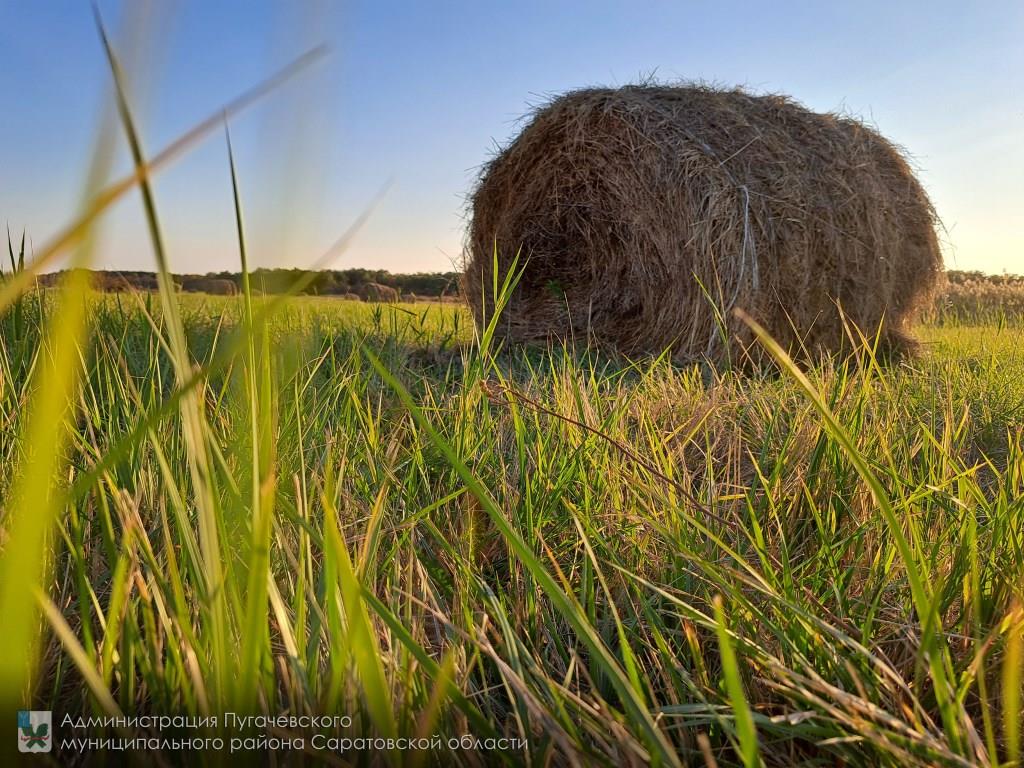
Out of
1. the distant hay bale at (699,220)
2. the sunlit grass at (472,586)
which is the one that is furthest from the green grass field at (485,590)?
the distant hay bale at (699,220)

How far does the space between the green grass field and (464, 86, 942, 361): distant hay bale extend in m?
2.06

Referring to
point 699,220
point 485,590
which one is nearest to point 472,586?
point 485,590

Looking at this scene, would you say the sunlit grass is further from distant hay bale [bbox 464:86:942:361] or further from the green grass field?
distant hay bale [bbox 464:86:942:361]

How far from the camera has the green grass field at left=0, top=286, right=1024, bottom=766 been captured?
0.44m

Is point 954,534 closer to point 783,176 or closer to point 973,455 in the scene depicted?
point 973,455

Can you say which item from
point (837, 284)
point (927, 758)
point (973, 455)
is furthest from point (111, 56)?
point (837, 284)

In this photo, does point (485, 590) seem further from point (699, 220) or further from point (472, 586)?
point (699, 220)

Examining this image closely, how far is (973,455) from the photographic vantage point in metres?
1.88

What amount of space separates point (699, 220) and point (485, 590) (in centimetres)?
300

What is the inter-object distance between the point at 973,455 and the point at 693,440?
2.63 feet

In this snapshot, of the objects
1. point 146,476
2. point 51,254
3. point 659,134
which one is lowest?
Answer: point 146,476

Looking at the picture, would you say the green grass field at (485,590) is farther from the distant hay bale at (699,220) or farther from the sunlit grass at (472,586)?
the distant hay bale at (699,220)

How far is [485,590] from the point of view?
727mm

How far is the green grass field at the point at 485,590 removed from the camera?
0.44m
